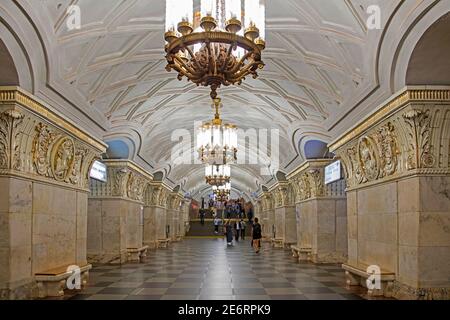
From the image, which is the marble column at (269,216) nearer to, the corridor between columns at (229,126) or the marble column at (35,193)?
the corridor between columns at (229,126)

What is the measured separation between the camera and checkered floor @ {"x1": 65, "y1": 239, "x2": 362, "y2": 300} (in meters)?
8.62

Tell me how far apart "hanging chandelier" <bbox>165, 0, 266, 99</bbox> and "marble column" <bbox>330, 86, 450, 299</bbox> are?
319 cm

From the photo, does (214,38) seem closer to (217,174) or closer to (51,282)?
(51,282)

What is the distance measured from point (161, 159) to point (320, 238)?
29.5ft

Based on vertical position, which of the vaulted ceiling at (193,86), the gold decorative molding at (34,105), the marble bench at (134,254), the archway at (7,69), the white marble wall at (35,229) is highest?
the vaulted ceiling at (193,86)

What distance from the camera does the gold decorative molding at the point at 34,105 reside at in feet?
23.3

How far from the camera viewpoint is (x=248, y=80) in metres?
13.0

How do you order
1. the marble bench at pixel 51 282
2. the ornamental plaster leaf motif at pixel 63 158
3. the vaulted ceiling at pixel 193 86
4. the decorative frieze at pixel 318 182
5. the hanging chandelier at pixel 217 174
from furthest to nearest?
the hanging chandelier at pixel 217 174 → the decorative frieze at pixel 318 182 → the ornamental plaster leaf motif at pixel 63 158 → the marble bench at pixel 51 282 → the vaulted ceiling at pixel 193 86

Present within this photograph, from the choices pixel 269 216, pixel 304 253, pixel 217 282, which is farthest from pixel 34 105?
pixel 269 216

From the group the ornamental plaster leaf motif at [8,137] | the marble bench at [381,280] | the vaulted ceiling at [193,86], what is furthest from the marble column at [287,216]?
the ornamental plaster leaf motif at [8,137]

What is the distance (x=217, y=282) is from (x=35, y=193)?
4.29m

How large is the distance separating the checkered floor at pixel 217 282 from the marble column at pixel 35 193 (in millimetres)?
1035

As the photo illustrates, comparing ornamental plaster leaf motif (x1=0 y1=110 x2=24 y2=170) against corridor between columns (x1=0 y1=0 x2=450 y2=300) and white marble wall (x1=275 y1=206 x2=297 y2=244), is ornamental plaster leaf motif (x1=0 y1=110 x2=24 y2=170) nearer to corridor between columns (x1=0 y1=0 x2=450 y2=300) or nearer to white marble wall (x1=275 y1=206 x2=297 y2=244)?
corridor between columns (x1=0 y1=0 x2=450 y2=300)

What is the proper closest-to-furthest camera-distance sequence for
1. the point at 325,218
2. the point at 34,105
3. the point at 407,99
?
the point at 407,99 → the point at 34,105 → the point at 325,218
